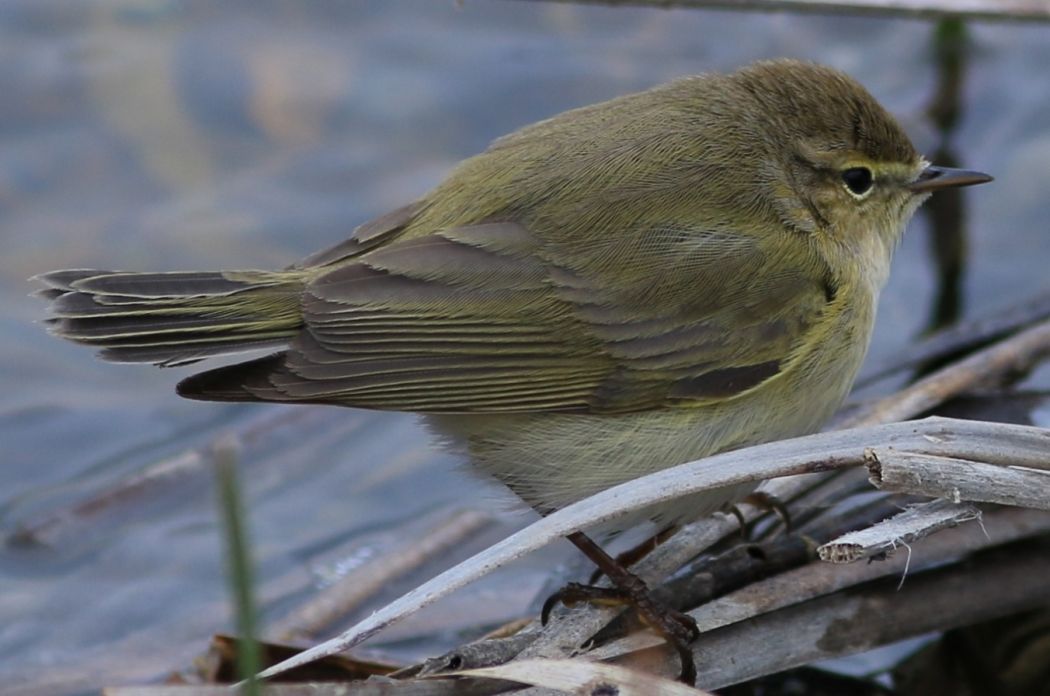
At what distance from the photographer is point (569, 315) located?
3955 mm

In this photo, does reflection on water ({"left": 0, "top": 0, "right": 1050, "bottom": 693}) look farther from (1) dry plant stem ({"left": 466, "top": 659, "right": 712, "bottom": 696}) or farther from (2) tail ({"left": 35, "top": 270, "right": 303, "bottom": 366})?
(1) dry plant stem ({"left": 466, "top": 659, "right": 712, "bottom": 696})

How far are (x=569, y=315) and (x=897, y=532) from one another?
1203mm

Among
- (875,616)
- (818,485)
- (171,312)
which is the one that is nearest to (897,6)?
(818,485)

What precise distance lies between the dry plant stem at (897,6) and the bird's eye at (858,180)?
0.82 m

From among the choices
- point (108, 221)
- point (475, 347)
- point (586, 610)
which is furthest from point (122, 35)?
point (586, 610)

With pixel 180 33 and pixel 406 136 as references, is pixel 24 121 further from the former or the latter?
pixel 406 136

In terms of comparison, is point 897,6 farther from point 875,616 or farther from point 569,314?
point 875,616

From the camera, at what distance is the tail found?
Answer: 12.6 feet

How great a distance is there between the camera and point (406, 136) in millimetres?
7152

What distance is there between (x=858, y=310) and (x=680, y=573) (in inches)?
34.7

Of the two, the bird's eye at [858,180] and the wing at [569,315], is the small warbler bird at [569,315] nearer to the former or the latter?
the wing at [569,315]

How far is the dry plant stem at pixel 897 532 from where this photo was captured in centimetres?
297

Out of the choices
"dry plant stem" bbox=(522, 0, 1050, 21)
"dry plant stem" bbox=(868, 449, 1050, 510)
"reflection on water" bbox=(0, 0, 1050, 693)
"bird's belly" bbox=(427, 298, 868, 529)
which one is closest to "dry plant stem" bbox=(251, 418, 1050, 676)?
"dry plant stem" bbox=(868, 449, 1050, 510)

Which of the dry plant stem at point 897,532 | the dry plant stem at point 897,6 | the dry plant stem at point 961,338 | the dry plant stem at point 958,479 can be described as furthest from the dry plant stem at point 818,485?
the dry plant stem at point 897,6
